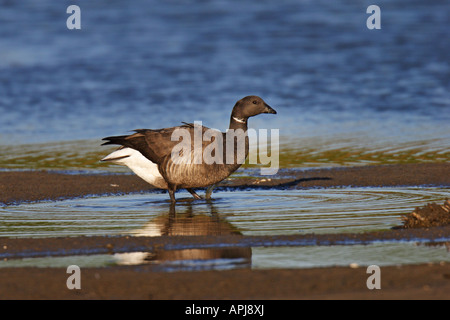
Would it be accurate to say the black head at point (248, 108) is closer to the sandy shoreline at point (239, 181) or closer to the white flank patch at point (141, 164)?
the sandy shoreline at point (239, 181)

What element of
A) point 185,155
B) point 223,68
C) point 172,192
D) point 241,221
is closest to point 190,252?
point 241,221

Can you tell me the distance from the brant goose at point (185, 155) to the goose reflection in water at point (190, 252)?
3.78 feet

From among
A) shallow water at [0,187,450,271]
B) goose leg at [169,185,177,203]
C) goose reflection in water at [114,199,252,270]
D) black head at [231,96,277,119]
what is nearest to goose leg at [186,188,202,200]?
shallow water at [0,187,450,271]

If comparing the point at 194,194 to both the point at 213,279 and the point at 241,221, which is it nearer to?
the point at 241,221

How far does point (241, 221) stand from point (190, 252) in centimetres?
168

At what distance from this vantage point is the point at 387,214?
906cm

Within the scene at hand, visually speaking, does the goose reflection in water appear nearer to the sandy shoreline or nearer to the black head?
the black head

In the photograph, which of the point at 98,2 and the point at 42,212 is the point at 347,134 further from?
the point at 98,2

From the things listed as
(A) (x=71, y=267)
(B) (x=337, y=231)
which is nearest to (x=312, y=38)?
(B) (x=337, y=231)

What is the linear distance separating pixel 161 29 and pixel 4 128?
1181 cm

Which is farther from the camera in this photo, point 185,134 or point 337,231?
point 185,134

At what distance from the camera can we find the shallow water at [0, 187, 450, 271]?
A: 6949 mm

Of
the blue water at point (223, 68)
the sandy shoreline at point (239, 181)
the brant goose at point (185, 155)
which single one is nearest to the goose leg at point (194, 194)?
the brant goose at point (185, 155)

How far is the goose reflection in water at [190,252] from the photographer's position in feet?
22.3
